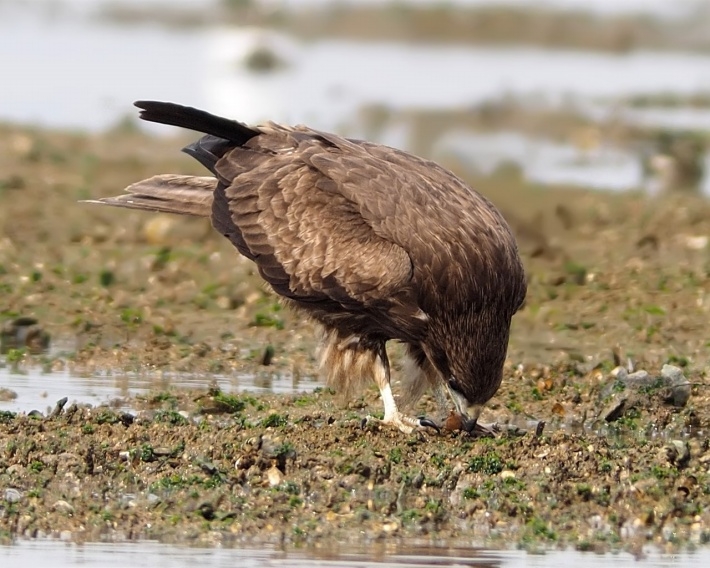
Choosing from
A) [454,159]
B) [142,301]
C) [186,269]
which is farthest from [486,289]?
[454,159]

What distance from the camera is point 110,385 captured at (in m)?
9.41

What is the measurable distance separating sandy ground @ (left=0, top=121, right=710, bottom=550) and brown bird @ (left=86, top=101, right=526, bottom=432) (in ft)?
1.25

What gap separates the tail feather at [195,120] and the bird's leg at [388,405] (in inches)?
60.7

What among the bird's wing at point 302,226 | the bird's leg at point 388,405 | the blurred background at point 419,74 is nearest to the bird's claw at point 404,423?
the bird's leg at point 388,405

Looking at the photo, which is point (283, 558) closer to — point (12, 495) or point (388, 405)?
point (12, 495)

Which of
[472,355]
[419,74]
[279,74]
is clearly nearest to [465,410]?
[472,355]

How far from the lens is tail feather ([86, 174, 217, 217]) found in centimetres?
948

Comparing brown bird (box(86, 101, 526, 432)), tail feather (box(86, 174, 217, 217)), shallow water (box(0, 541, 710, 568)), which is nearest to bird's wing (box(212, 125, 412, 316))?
brown bird (box(86, 101, 526, 432))

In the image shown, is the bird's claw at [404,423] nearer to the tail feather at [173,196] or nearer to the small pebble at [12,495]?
the tail feather at [173,196]

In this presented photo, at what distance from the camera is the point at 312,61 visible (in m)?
31.9

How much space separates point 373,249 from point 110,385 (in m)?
2.07

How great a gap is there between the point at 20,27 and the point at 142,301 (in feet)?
85.7

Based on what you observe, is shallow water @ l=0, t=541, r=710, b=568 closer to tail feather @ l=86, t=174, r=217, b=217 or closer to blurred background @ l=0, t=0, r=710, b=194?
tail feather @ l=86, t=174, r=217, b=217

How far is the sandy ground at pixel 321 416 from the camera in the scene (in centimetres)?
683
